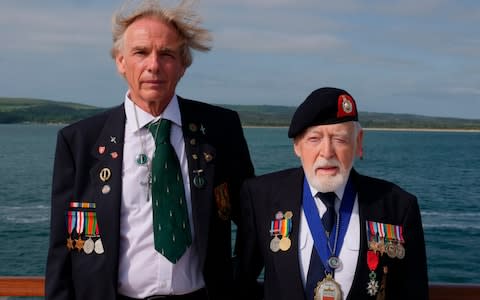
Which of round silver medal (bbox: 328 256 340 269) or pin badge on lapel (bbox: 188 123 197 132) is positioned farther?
pin badge on lapel (bbox: 188 123 197 132)

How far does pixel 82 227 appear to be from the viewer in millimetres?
2797

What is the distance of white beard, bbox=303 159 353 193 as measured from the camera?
8.48 feet

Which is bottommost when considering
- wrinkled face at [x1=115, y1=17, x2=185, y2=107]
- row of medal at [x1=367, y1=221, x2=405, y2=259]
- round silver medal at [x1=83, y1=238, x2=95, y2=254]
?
round silver medal at [x1=83, y1=238, x2=95, y2=254]

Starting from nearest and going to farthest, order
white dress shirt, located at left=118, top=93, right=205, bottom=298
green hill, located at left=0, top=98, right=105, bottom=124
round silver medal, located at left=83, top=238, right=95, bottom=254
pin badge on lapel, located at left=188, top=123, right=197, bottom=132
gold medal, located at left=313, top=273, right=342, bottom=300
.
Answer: gold medal, located at left=313, top=273, right=342, bottom=300 → white dress shirt, located at left=118, top=93, right=205, bottom=298 → round silver medal, located at left=83, top=238, right=95, bottom=254 → pin badge on lapel, located at left=188, top=123, right=197, bottom=132 → green hill, located at left=0, top=98, right=105, bottom=124

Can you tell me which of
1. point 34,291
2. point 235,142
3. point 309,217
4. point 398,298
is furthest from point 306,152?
point 34,291

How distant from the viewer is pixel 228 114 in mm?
3123

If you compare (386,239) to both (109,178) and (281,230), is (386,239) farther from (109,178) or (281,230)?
(109,178)

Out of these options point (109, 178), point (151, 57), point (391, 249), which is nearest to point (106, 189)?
point (109, 178)

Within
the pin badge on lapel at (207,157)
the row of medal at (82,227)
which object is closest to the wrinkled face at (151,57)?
the pin badge on lapel at (207,157)

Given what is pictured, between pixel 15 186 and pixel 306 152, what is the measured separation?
1593 inches

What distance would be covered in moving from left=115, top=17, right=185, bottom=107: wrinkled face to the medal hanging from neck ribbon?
0.89 meters

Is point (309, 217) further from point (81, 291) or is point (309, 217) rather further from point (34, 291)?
point (34, 291)

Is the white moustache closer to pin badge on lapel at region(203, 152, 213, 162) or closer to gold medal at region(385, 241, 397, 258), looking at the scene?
gold medal at region(385, 241, 397, 258)

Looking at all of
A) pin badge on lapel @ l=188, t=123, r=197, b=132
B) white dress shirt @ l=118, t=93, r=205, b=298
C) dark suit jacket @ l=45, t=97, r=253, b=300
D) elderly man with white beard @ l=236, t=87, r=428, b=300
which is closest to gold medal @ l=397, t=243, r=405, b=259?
elderly man with white beard @ l=236, t=87, r=428, b=300
